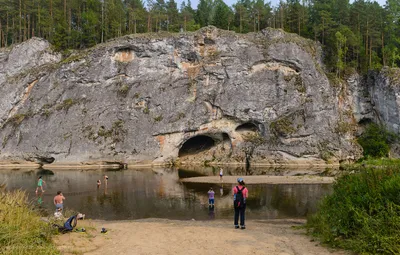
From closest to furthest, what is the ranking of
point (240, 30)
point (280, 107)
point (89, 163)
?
point (89, 163) < point (280, 107) < point (240, 30)

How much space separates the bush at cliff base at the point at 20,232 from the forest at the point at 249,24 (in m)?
53.3

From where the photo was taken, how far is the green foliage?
147ft

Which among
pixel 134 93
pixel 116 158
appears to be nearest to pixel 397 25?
pixel 134 93

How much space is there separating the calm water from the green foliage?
22873 millimetres

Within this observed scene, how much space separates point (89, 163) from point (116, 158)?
3788mm

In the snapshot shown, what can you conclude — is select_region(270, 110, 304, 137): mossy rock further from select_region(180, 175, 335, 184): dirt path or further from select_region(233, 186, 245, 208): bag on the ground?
select_region(233, 186, 245, 208): bag on the ground

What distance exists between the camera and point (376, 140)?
4628 cm

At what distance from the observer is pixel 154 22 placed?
212ft

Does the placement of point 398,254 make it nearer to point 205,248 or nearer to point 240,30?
point 205,248

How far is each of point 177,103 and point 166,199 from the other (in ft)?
93.4

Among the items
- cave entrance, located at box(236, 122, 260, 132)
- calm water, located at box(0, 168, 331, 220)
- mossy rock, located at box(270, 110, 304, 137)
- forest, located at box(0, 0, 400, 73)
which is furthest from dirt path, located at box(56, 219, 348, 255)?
forest, located at box(0, 0, 400, 73)

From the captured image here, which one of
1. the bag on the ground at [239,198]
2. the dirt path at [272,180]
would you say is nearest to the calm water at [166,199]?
the dirt path at [272,180]

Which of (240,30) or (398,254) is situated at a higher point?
(240,30)

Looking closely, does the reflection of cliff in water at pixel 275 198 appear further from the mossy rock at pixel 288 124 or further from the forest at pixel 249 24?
the forest at pixel 249 24
